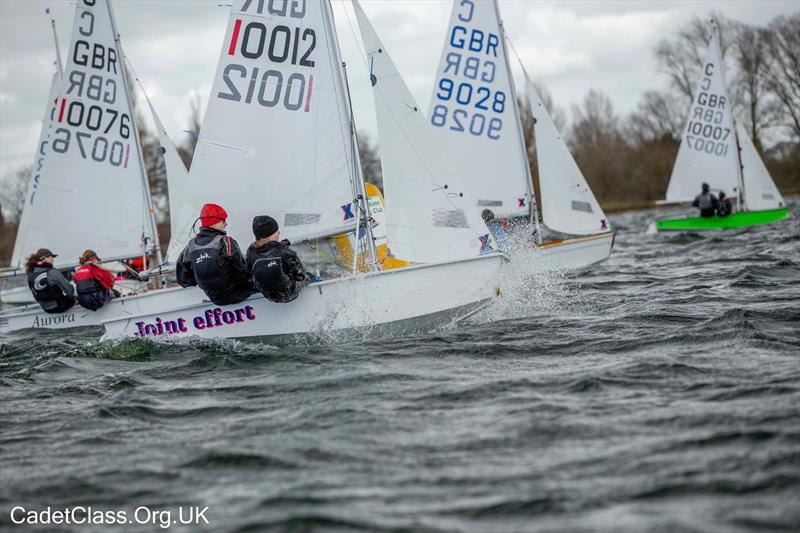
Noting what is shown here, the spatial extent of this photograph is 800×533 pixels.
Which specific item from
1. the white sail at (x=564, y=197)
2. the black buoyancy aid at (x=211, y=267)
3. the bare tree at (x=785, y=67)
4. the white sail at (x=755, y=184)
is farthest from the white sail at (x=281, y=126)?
the bare tree at (x=785, y=67)

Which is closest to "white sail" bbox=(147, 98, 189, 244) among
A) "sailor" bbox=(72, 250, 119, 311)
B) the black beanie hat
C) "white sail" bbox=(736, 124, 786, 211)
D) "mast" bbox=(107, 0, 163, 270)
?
"mast" bbox=(107, 0, 163, 270)

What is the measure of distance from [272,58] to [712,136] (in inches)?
582

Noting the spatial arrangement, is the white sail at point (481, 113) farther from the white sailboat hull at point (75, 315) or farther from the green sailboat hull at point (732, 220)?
the green sailboat hull at point (732, 220)

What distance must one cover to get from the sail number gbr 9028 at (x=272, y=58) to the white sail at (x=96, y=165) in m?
4.51

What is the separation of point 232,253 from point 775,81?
119 ft

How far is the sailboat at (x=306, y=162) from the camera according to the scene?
25.1 ft

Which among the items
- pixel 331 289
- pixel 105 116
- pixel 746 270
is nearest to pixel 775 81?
pixel 746 270

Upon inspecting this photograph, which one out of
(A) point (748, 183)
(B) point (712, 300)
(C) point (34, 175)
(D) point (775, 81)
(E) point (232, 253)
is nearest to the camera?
(E) point (232, 253)

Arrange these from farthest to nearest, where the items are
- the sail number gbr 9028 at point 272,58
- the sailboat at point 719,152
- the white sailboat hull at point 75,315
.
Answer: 1. the sailboat at point 719,152
2. the white sailboat hull at point 75,315
3. the sail number gbr 9028 at point 272,58

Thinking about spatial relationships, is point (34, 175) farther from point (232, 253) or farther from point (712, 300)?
point (712, 300)

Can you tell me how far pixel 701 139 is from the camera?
66.4ft

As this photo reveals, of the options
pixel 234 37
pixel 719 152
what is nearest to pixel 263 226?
pixel 234 37

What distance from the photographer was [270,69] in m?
7.84

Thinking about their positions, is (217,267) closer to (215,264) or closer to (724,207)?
(215,264)
